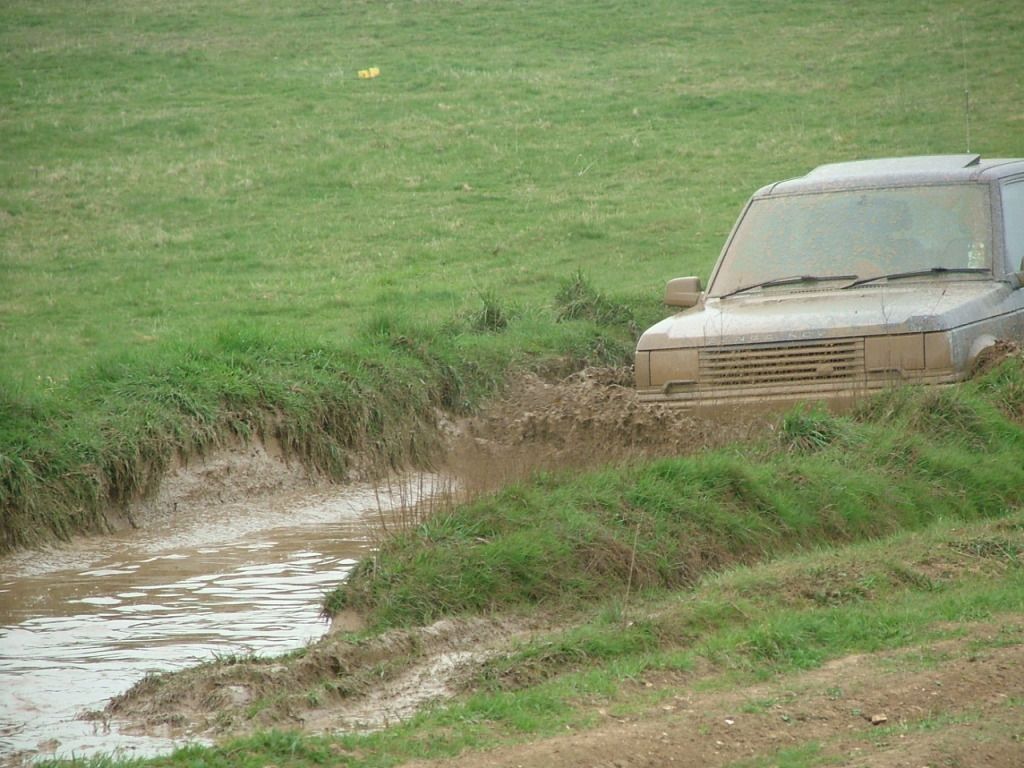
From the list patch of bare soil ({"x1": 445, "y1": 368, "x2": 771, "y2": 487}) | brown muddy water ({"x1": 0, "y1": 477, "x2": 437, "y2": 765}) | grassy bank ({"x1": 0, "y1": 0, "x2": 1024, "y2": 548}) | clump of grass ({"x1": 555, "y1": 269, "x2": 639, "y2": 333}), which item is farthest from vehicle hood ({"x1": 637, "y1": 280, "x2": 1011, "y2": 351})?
clump of grass ({"x1": 555, "y1": 269, "x2": 639, "y2": 333})

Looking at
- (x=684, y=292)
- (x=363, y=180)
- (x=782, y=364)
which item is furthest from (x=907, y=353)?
(x=363, y=180)

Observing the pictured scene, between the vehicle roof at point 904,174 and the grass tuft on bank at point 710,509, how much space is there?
172 centimetres

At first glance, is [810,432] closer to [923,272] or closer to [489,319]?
[923,272]

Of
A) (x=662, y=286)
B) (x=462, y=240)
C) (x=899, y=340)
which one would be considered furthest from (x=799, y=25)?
(x=899, y=340)

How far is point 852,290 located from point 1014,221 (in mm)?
1483

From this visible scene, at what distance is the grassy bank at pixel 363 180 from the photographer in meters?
11.4

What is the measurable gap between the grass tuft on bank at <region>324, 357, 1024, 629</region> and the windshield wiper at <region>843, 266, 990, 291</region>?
0.81 m

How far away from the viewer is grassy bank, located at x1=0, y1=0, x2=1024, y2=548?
37.6ft

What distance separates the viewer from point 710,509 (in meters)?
8.26

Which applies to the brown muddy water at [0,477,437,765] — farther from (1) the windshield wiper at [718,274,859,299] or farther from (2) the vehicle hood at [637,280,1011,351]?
(1) the windshield wiper at [718,274,859,299]

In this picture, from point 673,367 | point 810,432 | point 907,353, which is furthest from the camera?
point 673,367

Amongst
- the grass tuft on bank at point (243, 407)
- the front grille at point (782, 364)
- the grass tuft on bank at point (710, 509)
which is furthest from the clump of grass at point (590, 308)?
the grass tuft on bank at point (710, 509)

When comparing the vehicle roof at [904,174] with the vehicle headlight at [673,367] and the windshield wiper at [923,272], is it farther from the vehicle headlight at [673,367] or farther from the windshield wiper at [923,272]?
the vehicle headlight at [673,367]

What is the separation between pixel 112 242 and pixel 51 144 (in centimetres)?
605
